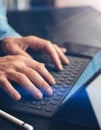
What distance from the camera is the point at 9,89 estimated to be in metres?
0.68

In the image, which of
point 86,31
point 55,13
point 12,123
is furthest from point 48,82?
point 55,13

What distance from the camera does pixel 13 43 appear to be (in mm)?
957

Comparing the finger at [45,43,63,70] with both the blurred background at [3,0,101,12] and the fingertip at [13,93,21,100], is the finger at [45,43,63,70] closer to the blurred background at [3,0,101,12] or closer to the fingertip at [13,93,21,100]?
the fingertip at [13,93,21,100]

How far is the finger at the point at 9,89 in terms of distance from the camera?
0.66m

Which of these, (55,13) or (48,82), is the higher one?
(48,82)

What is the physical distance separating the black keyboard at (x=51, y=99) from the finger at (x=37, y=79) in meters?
0.02

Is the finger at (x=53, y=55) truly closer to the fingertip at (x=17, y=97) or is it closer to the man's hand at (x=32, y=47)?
the man's hand at (x=32, y=47)

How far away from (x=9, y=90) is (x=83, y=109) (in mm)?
158

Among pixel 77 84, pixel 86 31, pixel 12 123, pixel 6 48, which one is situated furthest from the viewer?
pixel 86 31

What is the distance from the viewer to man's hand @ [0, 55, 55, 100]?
2.23 ft

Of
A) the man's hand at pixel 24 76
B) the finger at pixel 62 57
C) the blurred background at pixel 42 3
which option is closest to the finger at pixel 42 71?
the man's hand at pixel 24 76

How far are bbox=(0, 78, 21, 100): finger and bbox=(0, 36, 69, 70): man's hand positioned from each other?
0.19m

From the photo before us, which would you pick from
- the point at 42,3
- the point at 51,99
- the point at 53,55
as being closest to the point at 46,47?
the point at 53,55

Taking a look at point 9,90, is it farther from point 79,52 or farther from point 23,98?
Answer: point 79,52
